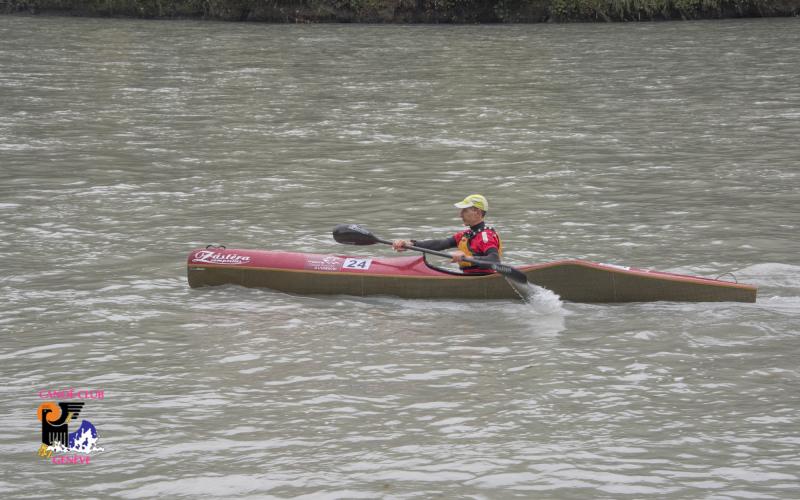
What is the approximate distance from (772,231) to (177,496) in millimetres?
7796

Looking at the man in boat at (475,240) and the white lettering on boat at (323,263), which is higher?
the man in boat at (475,240)

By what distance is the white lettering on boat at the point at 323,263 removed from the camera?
1039 centimetres

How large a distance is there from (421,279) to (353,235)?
878 millimetres

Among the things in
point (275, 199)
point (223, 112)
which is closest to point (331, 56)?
point (223, 112)

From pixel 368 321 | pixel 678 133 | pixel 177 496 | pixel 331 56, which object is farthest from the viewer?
pixel 331 56

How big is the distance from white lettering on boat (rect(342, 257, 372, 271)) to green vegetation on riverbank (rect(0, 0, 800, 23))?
31.6 meters

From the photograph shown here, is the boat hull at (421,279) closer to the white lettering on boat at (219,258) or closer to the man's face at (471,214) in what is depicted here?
the white lettering on boat at (219,258)

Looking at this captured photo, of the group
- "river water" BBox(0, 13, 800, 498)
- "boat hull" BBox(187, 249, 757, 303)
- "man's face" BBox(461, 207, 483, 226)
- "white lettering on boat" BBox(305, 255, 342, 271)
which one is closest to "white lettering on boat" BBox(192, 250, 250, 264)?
"boat hull" BBox(187, 249, 757, 303)

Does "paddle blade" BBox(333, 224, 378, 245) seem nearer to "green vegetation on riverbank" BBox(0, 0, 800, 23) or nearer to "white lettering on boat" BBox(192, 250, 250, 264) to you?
"white lettering on boat" BBox(192, 250, 250, 264)

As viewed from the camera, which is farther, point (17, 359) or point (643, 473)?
point (17, 359)

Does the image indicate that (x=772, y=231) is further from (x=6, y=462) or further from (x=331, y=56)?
(x=331, y=56)

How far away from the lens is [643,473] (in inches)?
260

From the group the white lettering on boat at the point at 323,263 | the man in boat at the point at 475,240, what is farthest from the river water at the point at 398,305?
the man in boat at the point at 475,240

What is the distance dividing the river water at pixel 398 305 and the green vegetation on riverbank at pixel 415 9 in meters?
16.0
